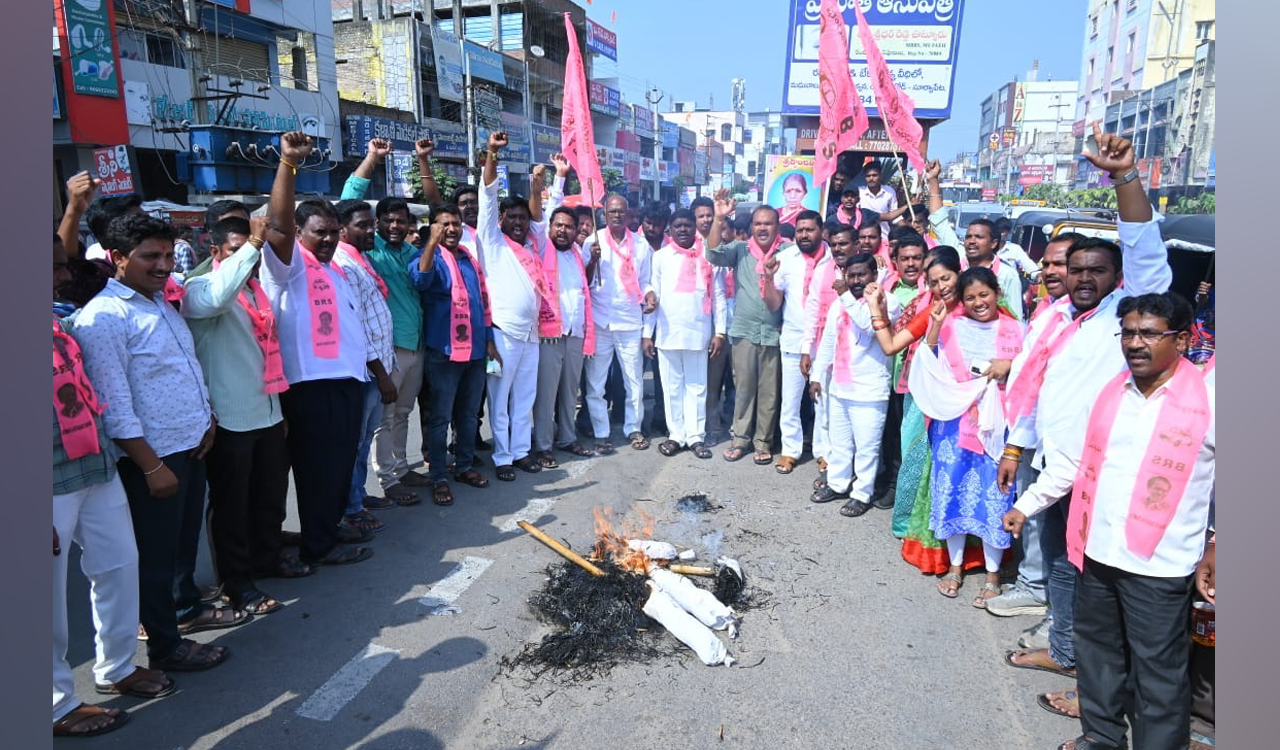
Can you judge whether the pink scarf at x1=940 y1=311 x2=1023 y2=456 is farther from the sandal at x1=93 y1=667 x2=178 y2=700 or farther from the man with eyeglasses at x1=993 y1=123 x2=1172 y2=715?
the sandal at x1=93 y1=667 x2=178 y2=700

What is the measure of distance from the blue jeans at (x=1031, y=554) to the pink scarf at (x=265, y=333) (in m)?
3.73

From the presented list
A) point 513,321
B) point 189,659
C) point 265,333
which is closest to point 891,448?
point 513,321

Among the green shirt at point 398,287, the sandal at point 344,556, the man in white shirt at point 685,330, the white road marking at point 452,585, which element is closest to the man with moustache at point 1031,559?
the white road marking at point 452,585

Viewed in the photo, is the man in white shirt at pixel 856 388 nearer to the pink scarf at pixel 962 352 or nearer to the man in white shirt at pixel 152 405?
the pink scarf at pixel 962 352

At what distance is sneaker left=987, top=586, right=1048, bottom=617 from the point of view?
3.87 metres

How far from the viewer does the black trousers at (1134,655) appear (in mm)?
2457

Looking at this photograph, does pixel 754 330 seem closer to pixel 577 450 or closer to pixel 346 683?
pixel 577 450

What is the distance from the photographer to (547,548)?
14.9 ft

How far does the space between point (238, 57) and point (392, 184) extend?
17.9 feet

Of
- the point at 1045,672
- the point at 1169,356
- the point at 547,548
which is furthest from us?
the point at 547,548

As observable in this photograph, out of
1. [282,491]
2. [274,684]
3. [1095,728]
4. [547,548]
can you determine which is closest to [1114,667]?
[1095,728]

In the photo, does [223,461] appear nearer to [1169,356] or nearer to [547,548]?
[547,548]

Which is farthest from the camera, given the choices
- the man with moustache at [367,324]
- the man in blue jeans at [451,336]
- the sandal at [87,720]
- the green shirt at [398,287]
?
the man in blue jeans at [451,336]

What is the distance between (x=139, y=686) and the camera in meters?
3.03
